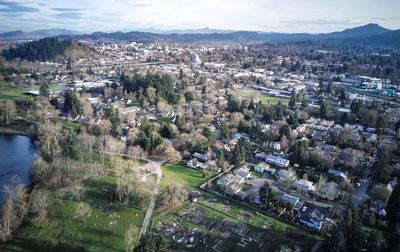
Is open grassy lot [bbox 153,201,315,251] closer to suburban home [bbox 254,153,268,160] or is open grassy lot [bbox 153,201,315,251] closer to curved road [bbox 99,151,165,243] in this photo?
curved road [bbox 99,151,165,243]

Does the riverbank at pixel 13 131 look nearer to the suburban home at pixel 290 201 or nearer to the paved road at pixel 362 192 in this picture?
the suburban home at pixel 290 201

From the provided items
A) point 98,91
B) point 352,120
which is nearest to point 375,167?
point 352,120

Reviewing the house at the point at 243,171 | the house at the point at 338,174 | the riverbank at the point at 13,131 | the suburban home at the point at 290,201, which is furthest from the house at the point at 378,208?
the riverbank at the point at 13,131

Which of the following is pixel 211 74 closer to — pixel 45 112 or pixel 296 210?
pixel 45 112

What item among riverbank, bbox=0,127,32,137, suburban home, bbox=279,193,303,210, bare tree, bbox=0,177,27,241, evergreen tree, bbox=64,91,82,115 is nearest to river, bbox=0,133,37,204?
riverbank, bbox=0,127,32,137

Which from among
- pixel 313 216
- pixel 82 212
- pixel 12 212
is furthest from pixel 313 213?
pixel 12 212

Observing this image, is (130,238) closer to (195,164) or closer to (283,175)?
(195,164)
